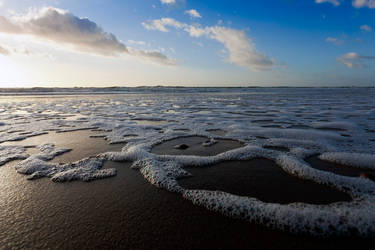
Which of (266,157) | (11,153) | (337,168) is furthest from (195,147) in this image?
(11,153)

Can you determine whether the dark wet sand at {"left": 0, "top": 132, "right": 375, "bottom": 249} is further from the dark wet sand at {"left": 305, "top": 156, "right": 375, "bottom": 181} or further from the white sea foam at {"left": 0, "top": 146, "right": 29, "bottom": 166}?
the dark wet sand at {"left": 305, "top": 156, "right": 375, "bottom": 181}

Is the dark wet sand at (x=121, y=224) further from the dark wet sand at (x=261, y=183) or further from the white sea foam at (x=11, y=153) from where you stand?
the white sea foam at (x=11, y=153)

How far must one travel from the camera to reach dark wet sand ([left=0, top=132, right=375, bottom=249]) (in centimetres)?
154

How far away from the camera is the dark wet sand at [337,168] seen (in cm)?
273

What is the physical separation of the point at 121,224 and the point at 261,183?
1.72 meters

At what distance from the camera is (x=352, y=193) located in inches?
87.0

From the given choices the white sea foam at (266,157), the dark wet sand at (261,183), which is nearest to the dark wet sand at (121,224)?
the white sea foam at (266,157)

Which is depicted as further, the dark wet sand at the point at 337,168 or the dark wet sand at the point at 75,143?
the dark wet sand at the point at 75,143

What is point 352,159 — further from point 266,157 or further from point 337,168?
point 266,157

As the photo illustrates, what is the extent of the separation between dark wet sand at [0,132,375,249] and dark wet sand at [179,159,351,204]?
0.49 m

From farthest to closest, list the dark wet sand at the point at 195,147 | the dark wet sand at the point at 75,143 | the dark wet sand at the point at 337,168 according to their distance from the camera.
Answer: the dark wet sand at the point at 195,147, the dark wet sand at the point at 75,143, the dark wet sand at the point at 337,168

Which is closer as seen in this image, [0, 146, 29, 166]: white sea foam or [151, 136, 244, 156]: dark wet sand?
[0, 146, 29, 166]: white sea foam

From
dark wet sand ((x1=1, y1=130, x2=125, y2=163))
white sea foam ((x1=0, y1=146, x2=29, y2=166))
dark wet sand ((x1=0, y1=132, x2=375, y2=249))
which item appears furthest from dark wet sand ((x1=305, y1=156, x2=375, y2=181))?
white sea foam ((x1=0, y1=146, x2=29, y2=166))

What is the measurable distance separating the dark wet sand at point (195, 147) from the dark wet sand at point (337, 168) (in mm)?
1369
